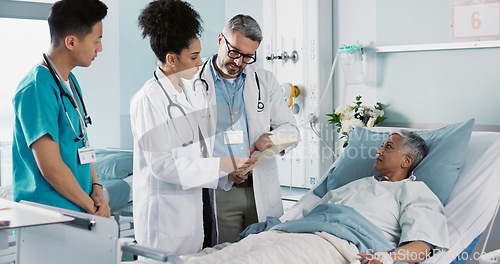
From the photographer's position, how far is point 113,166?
351 cm

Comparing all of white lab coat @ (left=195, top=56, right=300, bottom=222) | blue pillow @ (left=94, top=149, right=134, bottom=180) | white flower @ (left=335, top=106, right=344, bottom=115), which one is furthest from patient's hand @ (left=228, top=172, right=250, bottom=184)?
blue pillow @ (left=94, top=149, right=134, bottom=180)

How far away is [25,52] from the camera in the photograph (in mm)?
3533

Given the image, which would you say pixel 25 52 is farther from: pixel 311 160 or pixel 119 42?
pixel 311 160

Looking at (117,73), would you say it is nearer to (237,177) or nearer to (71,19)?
(237,177)

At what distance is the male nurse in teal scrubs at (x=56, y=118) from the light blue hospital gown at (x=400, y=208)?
110 cm

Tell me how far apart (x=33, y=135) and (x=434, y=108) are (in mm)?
2130

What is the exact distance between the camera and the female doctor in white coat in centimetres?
177

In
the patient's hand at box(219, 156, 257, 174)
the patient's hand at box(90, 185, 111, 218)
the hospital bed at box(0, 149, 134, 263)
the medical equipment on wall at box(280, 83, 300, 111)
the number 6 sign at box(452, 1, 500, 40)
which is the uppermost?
the number 6 sign at box(452, 1, 500, 40)

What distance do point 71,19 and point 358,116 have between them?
184 cm

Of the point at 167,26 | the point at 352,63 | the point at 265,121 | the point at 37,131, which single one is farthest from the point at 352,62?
the point at 37,131

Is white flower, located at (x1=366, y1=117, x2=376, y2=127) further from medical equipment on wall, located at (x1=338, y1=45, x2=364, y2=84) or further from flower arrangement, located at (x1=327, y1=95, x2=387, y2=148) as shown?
medical equipment on wall, located at (x1=338, y1=45, x2=364, y2=84)

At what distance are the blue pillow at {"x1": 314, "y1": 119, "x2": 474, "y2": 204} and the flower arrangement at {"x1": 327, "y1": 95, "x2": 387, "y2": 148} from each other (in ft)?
0.91

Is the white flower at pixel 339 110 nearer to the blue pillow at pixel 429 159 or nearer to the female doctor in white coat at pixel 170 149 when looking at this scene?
the blue pillow at pixel 429 159

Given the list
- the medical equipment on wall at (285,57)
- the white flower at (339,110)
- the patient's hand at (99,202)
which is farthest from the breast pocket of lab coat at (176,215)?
the medical equipment on wall at (285,57)
